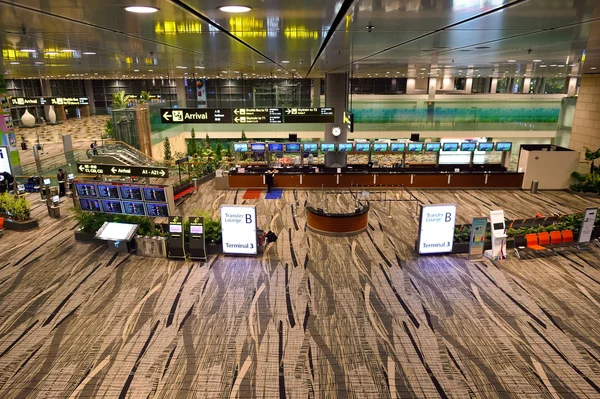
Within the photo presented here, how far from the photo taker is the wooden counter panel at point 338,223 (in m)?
10.2

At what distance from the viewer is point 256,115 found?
34.9 feet

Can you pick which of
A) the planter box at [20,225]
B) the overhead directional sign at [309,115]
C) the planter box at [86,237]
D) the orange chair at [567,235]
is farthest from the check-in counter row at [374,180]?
the planter box at [20,225]

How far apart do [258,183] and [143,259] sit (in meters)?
7.21

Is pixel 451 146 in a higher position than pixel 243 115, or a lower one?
lower

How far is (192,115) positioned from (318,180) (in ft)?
22.6

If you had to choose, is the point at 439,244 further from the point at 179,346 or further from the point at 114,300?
the point at 114,300

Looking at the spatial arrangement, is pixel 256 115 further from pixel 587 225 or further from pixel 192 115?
pixel 587 225

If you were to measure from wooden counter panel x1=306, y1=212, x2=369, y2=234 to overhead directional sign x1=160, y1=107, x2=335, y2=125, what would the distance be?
2.97m

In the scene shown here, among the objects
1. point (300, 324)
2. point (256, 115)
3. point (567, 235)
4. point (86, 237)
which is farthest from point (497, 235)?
point (86, 237)

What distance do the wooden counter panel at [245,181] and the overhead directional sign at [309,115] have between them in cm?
485

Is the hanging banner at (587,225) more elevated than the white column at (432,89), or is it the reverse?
the white column at (432,89)

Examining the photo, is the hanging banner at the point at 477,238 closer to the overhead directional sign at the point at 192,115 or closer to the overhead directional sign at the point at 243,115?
the overhead directional sign at the point at 243,115

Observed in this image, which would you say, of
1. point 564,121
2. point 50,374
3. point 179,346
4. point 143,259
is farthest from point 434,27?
point 564,121

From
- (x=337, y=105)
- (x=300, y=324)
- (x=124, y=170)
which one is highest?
(x=337, y=105)
